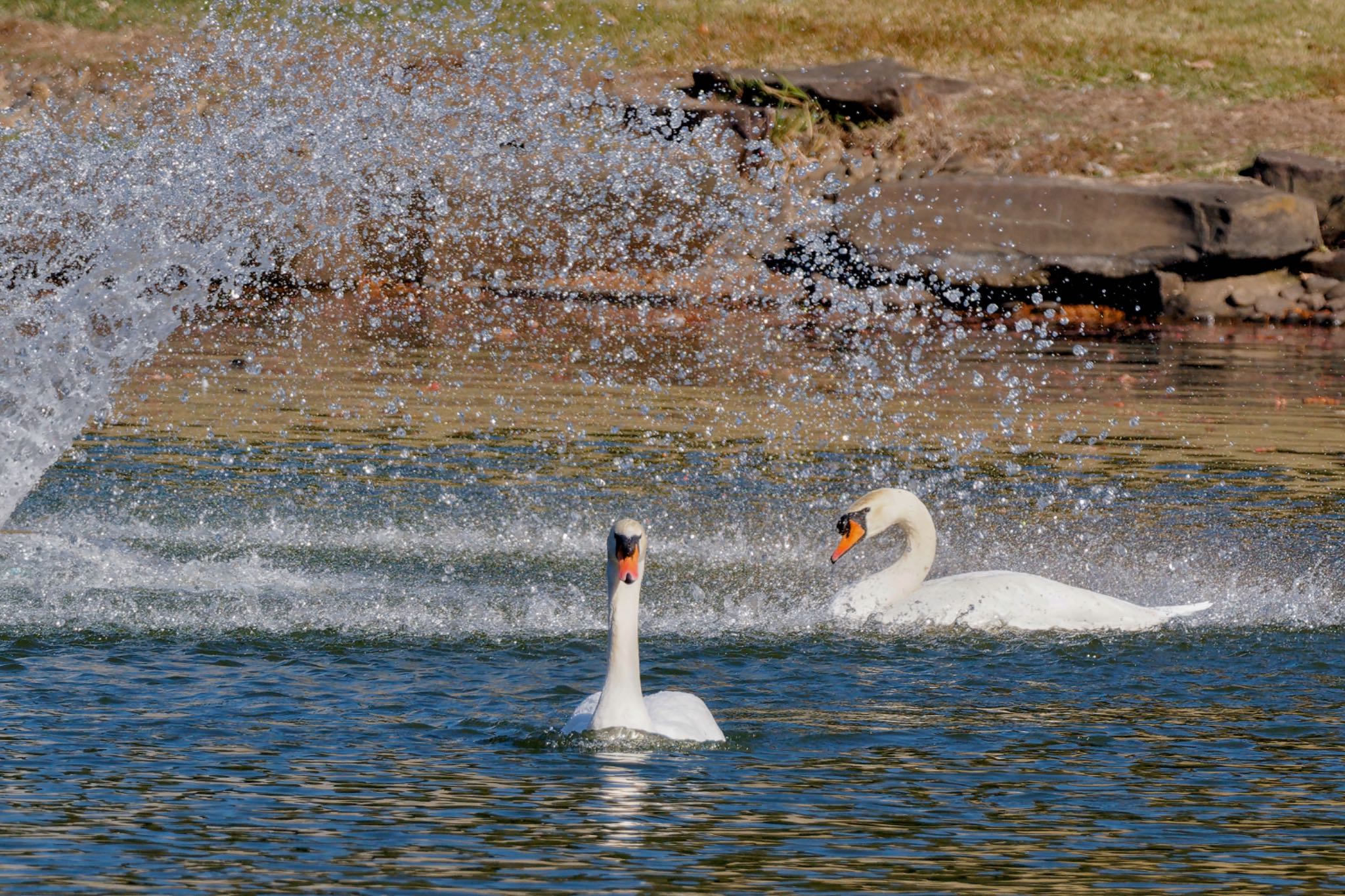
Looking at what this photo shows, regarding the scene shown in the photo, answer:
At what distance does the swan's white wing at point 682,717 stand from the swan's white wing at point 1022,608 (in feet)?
7.99

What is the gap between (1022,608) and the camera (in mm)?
9016

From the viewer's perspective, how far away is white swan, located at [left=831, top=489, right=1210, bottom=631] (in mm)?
9039

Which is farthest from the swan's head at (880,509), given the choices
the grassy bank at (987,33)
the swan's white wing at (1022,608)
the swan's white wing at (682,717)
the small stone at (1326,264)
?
the grassy bank at (987,33)

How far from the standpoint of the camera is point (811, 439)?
49.8 feet

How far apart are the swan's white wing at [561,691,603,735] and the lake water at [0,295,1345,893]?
2.6 inches

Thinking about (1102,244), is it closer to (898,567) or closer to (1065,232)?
(1065,232)

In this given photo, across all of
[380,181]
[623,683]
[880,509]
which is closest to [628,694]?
[623,683]

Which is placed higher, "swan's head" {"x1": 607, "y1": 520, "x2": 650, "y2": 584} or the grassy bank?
the grassy bank

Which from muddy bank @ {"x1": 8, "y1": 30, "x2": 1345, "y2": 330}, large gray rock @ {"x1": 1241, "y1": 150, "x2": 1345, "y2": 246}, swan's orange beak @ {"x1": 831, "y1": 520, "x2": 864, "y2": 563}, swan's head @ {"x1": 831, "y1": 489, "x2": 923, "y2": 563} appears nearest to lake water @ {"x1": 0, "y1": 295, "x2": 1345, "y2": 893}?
swan's orange beak @ {"x1": 831, "y1": 520, "x2": 864, "y2": 563}

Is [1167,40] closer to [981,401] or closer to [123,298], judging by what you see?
[981,401]

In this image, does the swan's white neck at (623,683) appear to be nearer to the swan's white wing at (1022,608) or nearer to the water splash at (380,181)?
the swan's white wing at (1022,608)

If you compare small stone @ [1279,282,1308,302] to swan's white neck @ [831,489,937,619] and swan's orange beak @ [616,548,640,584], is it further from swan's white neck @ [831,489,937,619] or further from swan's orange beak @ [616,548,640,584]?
swan's orange beak @ [616,548,640,584]

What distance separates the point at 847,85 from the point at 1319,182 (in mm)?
6218

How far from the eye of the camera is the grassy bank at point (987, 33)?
29812 mm
